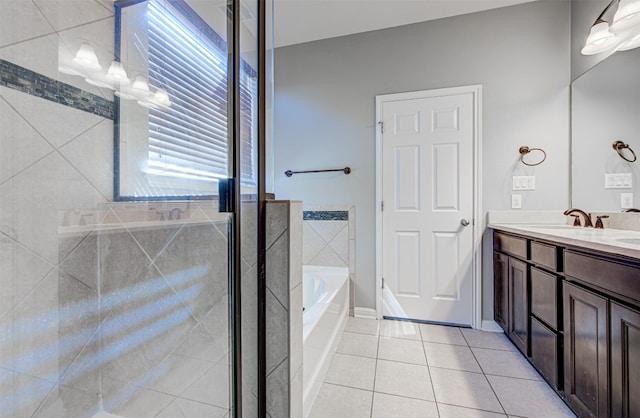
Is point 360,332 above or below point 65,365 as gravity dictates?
below

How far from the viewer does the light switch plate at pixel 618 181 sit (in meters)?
1.84

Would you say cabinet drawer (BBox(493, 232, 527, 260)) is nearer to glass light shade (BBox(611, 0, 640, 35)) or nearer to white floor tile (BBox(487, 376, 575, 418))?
white floor tile (BBox(487, 376, 575, 418))

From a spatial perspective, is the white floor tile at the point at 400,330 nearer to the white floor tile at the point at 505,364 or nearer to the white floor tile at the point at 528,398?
the white floor tile at the point at 505,364

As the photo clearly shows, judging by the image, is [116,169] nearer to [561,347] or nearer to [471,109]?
[561,347]

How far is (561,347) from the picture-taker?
1.41m

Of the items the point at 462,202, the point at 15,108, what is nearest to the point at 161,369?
the point at 15,108

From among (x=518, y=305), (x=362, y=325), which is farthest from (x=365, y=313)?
(x=518, y=305)

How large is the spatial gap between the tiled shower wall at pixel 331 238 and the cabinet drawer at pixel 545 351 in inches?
54.6

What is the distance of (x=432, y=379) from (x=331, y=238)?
4.59 feet

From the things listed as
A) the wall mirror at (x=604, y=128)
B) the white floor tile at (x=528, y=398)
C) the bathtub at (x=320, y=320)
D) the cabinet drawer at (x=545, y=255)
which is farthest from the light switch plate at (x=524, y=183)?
the bathtub at (x=320, y=320)

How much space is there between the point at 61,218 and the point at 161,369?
709 millimetres

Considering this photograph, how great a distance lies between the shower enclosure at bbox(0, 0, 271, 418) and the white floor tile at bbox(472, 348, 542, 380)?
153 centimetres

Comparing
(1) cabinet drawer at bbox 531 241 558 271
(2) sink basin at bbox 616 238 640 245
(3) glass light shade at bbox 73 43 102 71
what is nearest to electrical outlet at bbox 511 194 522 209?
(1) cabinet drawer at bbox 531 241 558 271

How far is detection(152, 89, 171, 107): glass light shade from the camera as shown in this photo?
1.23 m
